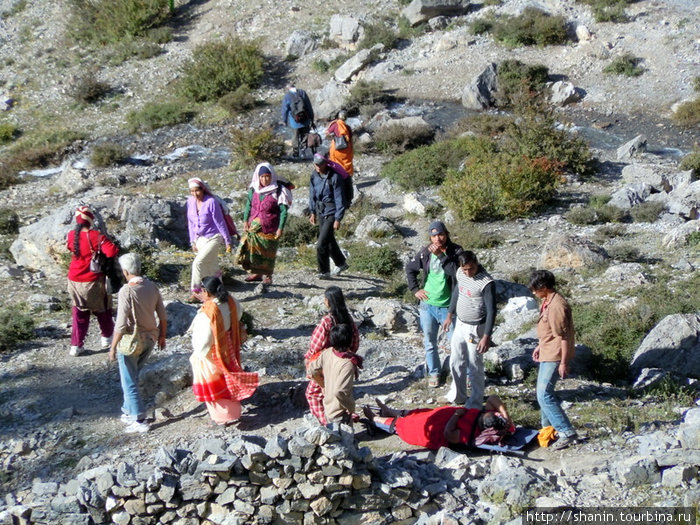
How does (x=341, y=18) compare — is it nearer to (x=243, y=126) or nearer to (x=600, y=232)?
(x=243, y=126)

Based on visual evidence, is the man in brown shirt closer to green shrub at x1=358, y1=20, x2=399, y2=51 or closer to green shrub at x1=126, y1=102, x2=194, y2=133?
green shrub at x1=126, y1=102, x2=194, y2=133

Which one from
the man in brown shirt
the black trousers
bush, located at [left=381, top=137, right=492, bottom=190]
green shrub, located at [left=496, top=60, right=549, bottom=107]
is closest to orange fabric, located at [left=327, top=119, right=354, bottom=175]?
bush, located at [left=381, top=137, right=492, bottom=190]

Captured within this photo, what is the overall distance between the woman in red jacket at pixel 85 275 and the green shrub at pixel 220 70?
47.9ft

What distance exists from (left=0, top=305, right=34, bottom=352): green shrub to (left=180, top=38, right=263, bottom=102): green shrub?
13783 millimetres

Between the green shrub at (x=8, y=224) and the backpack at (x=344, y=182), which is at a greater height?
the backpack at (x=344, y=182)

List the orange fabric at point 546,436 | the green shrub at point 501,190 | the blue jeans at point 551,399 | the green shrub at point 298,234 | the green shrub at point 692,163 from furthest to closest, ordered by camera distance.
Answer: the green shrub at point 692,163
the green shrub at point 501,190
the green shrub at point 298,234
the orange fabric at point 546,436
the blue jeans at point 551,399

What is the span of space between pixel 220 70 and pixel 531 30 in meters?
8.91

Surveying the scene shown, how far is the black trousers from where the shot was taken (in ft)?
31.3

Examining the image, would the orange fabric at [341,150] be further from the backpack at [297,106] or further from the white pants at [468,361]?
the white pants at [468,361]

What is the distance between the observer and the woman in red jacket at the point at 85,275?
761 cm

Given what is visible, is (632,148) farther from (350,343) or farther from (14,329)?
(14,329)

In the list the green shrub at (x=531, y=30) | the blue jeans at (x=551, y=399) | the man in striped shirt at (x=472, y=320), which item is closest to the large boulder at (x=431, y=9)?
the green shrub at (x=531, y=30)

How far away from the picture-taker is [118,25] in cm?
2559

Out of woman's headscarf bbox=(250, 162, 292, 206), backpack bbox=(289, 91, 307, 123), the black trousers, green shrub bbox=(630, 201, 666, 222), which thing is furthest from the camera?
backpack bbox=(289, 91, 307, 123)
